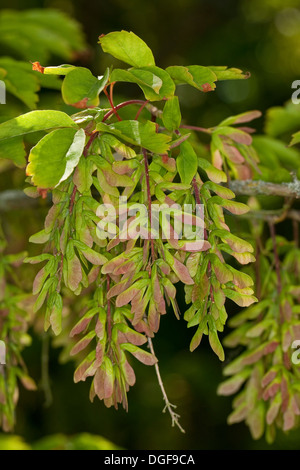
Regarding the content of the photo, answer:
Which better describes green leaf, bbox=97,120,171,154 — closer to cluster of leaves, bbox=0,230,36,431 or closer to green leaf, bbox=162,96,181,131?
green leaf, bbox=162,96,181,131

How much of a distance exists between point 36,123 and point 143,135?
14 centimetres

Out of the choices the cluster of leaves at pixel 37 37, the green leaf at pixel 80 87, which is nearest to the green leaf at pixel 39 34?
the cluster of leaves at pixel 37 37

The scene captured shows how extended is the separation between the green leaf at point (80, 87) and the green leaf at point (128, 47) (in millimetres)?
41

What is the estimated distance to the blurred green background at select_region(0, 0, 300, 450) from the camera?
7.16 ft

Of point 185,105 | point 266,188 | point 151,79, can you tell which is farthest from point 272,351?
point 185,105

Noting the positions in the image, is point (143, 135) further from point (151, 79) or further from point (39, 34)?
point (39, 34)

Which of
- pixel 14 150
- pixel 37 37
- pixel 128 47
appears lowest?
pixel 14 150

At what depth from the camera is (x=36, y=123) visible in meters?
0.71

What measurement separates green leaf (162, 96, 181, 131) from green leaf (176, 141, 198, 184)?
44 mm

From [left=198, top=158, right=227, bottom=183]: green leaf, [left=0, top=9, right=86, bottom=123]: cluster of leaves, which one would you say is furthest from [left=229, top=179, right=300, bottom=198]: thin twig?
[left=0, top=9, right=86, bottom=123]: cluster of leaves

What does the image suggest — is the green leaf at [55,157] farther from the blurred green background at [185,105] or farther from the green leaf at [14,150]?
the blurred green background at [185,105]

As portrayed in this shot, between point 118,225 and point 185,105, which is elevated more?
point 185,105

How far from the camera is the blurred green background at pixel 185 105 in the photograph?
2182 mm
